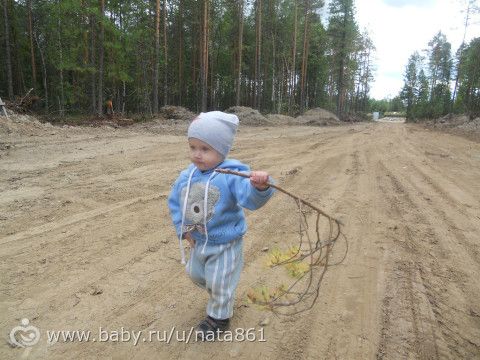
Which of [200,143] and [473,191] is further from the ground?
[200,143]

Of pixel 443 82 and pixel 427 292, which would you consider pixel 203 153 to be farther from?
pixel 443 82

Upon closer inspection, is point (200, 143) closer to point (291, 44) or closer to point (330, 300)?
point (330, 300)

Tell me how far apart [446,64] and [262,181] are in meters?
69.4

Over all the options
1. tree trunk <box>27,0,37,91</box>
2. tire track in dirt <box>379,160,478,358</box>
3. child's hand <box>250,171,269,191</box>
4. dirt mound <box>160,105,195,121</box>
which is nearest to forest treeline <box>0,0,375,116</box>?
tree trunk <box>27,0,37,91</box>

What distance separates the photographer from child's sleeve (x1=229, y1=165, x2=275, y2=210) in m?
2.11

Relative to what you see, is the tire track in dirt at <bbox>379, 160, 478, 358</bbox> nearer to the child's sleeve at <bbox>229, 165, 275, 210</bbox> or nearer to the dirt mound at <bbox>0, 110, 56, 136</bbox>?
the child's sleeve at <bbox>229, 165, 275, 210</bbox>

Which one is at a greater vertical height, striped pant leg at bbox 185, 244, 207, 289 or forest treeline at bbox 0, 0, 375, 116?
forest treeline at bbox 0, 0, 375, 116

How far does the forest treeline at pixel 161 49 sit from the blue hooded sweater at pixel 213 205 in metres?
19.8

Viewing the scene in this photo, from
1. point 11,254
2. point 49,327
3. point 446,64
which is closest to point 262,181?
point 49,327

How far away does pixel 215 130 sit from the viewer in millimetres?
2301

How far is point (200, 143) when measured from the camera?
2.34m

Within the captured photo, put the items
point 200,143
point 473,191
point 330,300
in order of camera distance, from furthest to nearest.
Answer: point 473,191 < point 330,300 < point 200,143

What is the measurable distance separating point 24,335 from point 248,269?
1.89 meters

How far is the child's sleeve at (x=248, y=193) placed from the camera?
2107mm
